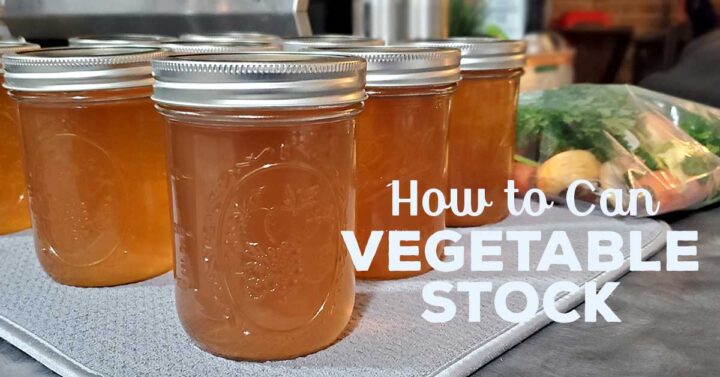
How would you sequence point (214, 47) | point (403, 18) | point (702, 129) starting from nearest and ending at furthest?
point (214, 47) → point (702, 129) → point (403, 18)

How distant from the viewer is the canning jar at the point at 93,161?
22.6 inches

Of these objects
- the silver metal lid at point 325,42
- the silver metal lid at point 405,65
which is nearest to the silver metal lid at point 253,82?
the silver metal lid at point 405,65

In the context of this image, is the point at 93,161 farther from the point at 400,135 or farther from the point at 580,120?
the point at 580,120

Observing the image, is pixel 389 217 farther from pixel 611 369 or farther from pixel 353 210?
pixel 611 369

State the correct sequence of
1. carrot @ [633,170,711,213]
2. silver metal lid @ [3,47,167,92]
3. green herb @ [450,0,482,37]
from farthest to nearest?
1. green herb @ [450,0,482,37]
2. carrot @ [633,170,711,213]
3. silver metal lid @ [3,47,167,92]

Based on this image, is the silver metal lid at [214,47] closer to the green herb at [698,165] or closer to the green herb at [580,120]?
the green herb at [580,120]

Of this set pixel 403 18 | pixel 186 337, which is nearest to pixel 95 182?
pixel 186 337

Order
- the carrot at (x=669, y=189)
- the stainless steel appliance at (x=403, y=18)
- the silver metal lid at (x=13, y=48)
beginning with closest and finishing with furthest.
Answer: the silver metal lid at (x=13, y=48)
the carrot at (x=669, y=189)
the stainless steel appliance at (x=403, y=18)

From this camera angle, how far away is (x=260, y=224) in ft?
1.60

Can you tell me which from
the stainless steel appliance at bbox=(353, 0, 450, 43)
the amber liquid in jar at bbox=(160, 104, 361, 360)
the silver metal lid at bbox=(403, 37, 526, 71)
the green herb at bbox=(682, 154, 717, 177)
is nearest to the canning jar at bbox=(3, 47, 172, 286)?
the amber liquid in jar at bbox=(160, 104, 361, 360)

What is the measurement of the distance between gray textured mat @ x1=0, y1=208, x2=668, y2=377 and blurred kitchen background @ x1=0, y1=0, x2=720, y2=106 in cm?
42

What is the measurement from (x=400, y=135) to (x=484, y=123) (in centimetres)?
19

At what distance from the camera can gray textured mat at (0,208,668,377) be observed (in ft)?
1.61

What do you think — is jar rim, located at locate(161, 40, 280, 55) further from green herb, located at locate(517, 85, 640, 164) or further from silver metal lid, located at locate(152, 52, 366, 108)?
green herb, located at locate(517, 85, 640, 164)
